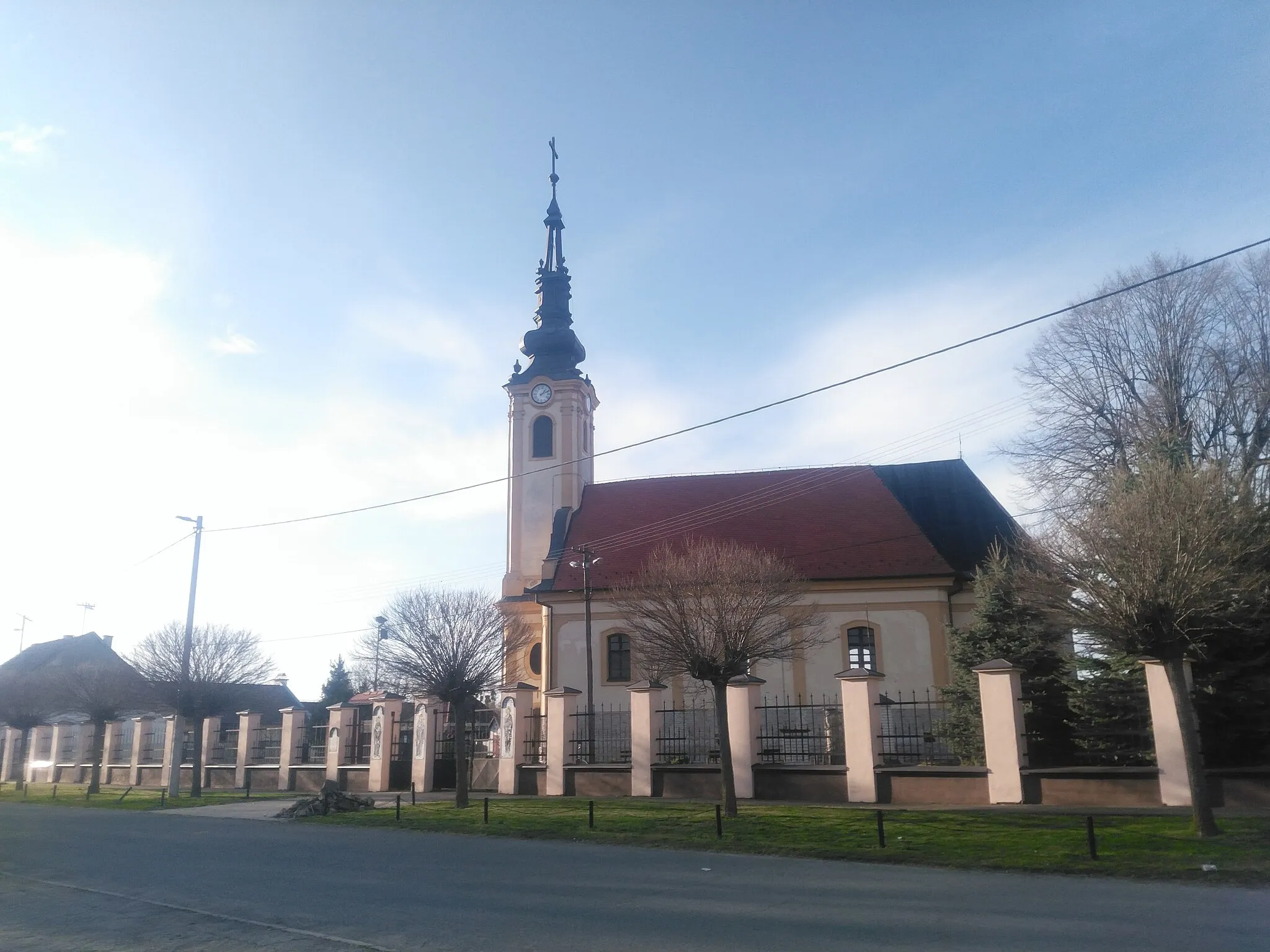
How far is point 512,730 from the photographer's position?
80.3 ft

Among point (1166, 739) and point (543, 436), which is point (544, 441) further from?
point (1166, 739)

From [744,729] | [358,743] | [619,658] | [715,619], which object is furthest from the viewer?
[619,658]

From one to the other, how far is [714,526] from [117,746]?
25.9m

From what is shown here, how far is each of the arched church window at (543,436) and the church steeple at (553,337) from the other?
6.36 ft

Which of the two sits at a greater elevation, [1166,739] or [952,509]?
[952,509]

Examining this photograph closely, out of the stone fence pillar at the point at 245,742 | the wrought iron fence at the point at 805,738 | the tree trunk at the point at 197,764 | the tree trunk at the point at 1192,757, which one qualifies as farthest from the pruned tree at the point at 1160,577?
the stone fence pillar at the point at 245,742

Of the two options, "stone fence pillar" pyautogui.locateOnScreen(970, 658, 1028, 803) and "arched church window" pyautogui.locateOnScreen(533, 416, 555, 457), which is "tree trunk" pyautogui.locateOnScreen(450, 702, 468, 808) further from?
"arched church window" pyautogui.locateOnScreen(533, 416, 555, 457)

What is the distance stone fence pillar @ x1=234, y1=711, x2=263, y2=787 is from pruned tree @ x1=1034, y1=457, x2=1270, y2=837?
27.0 m

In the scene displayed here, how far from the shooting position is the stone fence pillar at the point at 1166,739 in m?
15.9

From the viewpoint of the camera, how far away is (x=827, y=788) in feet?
62.5

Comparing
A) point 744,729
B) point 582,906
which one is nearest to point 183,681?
point 744,729

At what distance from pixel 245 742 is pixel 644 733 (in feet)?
58.4

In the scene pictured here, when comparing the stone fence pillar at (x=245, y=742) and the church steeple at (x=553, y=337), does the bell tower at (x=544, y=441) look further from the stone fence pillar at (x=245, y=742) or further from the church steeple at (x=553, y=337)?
the stone fence pillar at (x=245, y=742)

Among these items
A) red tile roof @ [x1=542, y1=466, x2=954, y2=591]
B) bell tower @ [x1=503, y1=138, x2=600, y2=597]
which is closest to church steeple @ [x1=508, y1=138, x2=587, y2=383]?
bell tower @ [x1=503, y1=138, x2=600, y2=597]
